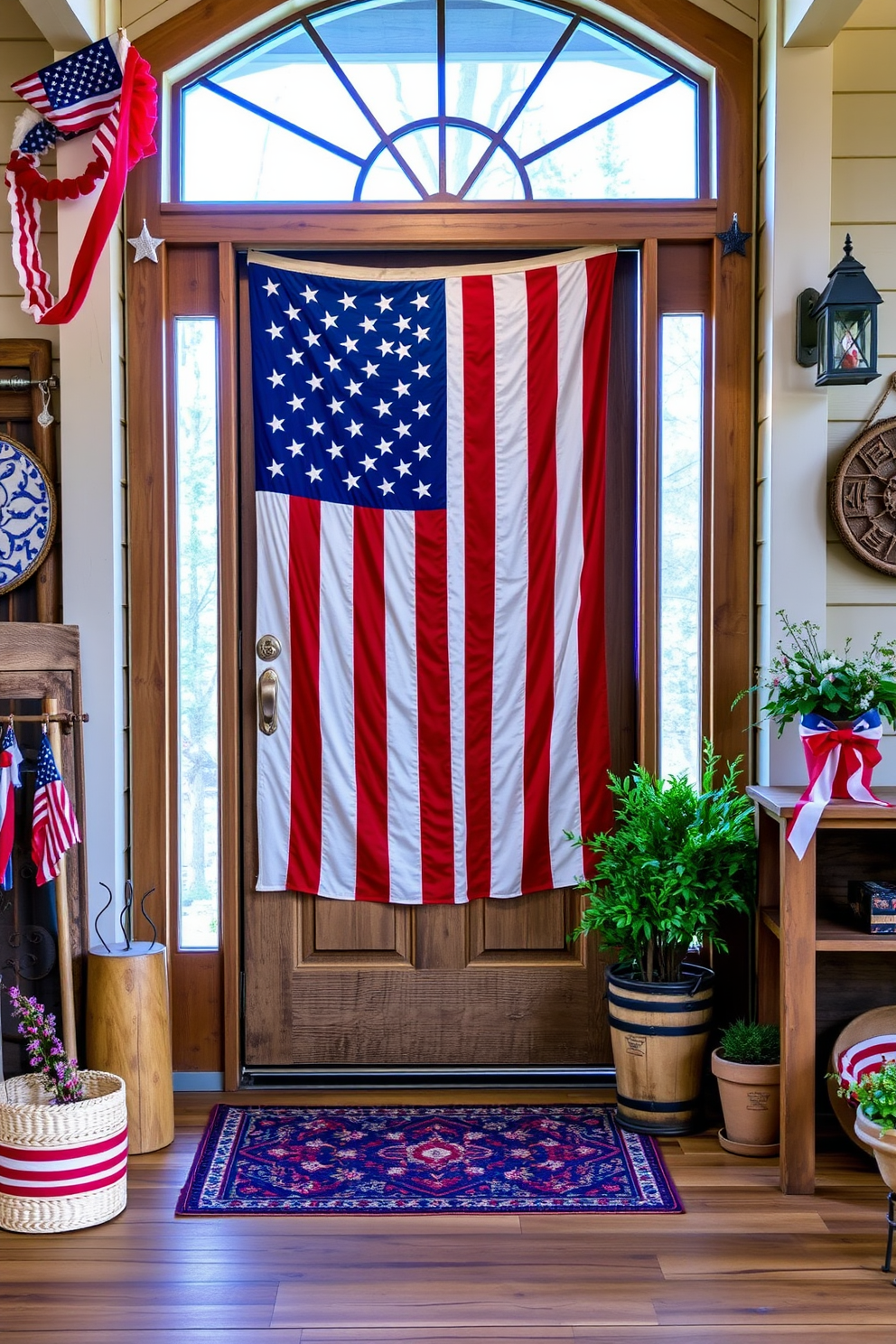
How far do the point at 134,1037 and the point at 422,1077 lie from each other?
0.88 metres

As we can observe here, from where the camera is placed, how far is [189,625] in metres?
3.36

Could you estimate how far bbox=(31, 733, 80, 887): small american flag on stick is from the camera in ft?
9.24

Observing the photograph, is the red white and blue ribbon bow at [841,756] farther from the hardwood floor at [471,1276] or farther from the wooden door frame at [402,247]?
the hardwood floor at [471,1276]

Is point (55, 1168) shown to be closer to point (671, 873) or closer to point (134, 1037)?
point (134, 1037)

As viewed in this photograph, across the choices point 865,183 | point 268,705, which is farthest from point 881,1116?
point 865,183

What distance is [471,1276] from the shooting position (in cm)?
231

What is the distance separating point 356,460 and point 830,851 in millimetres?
1685

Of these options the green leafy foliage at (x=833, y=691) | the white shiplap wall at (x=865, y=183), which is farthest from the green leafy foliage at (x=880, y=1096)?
the white shiplap wall at (x=865, y=183)

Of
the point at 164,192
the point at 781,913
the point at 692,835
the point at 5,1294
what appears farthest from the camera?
the point at 164,192

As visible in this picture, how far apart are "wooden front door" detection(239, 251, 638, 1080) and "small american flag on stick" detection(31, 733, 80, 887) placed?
655 millimetres

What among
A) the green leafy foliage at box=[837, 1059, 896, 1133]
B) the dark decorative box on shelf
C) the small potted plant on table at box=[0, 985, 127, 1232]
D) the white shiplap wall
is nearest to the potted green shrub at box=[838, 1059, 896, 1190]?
the green leafy foliage at box=[837, 1059, 896, 1133]

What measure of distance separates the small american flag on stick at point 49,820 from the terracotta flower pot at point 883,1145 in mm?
1906

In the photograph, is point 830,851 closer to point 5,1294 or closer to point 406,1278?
point 406,1278

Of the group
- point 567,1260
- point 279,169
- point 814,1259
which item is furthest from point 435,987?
point 279,169
